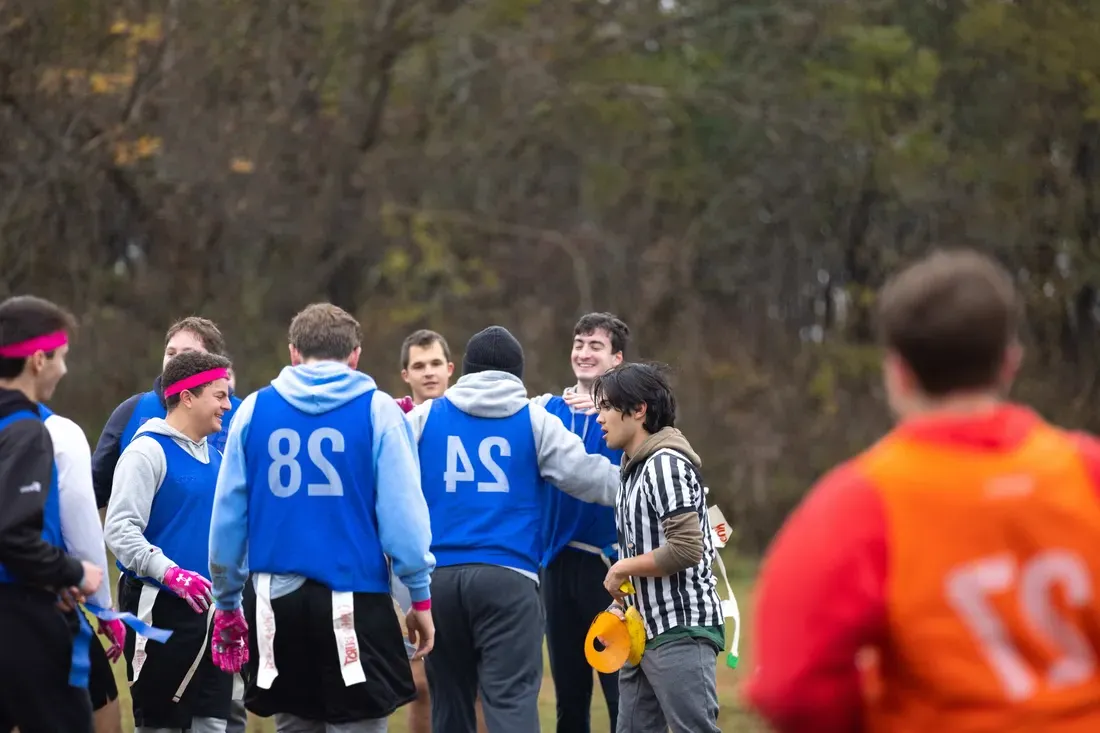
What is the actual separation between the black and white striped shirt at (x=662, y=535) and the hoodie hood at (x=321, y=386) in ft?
3.32

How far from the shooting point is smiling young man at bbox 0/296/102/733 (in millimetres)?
4055

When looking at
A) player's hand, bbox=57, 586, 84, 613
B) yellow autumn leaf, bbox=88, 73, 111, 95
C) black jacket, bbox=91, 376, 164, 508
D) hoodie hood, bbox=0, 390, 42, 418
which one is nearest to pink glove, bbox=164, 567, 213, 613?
black jacket, bbox=91, 376, 164, 508

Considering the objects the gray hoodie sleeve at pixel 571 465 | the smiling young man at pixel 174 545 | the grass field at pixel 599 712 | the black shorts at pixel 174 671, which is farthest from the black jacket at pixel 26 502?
the grass field at pixel 599 712

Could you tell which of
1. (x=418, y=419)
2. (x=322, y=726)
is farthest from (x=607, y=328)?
(x=322, y=726)

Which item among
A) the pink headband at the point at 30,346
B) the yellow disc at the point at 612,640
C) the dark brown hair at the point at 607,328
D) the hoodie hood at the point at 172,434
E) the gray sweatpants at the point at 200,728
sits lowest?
the gray sweatpants at the point at 200,728

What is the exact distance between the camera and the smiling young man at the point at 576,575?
626 cm

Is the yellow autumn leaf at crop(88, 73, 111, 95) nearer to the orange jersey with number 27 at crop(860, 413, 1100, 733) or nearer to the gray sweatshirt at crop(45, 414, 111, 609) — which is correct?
the gray sweatshirt at crop(45, 414, 111, 609)

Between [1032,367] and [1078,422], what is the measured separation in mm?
977

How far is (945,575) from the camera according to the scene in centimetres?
238

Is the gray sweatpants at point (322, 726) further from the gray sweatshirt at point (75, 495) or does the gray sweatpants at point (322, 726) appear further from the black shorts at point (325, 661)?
the gray sweatshirt at point (75, 495)

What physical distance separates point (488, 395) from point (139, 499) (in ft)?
4.36

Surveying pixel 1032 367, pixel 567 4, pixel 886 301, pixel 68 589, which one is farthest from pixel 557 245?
pixel 886 301

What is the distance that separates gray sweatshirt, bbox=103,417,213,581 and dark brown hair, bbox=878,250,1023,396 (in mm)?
3530

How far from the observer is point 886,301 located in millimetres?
2539
